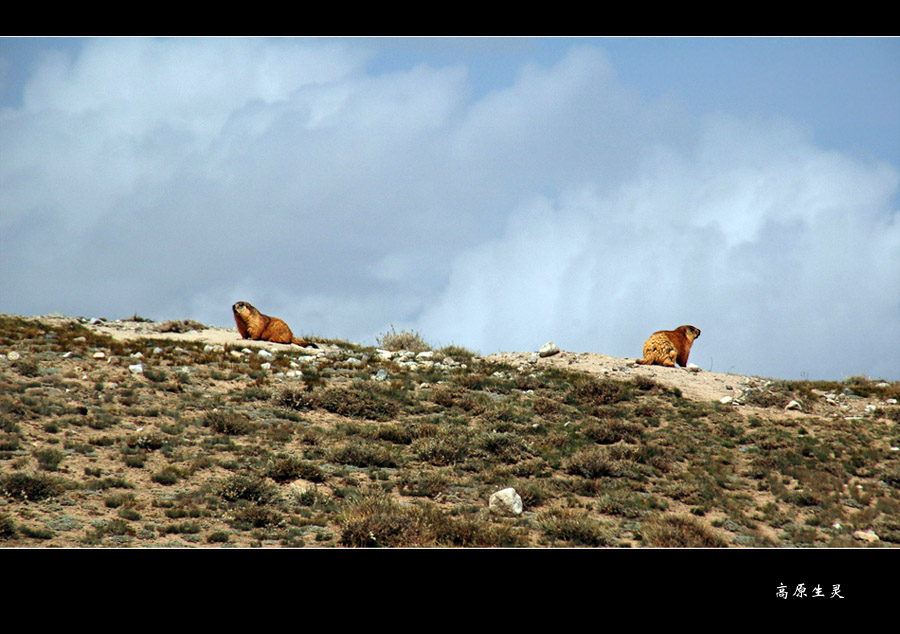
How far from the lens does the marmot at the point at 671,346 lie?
2416 centimetres

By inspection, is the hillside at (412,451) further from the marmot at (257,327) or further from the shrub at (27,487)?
the marmot at (257,327)

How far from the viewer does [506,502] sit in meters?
11.6

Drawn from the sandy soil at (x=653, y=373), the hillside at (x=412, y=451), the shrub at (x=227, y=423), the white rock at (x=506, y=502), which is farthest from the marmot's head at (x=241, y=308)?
the white rock at (x=506, y=502)

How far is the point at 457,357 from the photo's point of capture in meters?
24.8

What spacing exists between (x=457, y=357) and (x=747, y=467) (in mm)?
11541

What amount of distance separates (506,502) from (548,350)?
13911mm

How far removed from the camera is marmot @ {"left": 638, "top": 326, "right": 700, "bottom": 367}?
2416cm

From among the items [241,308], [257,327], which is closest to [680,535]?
[257,327]

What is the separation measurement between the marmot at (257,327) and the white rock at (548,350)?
8.33 m

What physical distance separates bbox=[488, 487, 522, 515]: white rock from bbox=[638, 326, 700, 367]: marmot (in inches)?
540

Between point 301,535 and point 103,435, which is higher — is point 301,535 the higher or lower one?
the lower one
